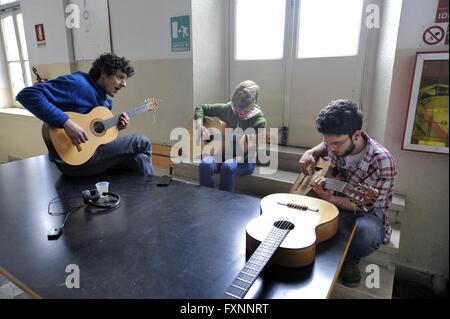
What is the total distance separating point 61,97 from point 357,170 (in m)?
1.70

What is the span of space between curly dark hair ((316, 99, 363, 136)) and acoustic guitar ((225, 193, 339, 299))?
344 millimetres

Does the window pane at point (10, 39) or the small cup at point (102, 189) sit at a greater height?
the window pane at point (10, 39)

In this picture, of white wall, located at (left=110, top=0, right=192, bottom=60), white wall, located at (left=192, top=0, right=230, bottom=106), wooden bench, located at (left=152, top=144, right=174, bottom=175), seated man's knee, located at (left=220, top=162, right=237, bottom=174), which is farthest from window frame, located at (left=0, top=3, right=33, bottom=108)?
seated man's knee, located at (left=220, top=162, right=237, bottom=174)

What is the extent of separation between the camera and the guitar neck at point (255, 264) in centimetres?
72

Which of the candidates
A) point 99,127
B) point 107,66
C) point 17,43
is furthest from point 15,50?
point 99,127

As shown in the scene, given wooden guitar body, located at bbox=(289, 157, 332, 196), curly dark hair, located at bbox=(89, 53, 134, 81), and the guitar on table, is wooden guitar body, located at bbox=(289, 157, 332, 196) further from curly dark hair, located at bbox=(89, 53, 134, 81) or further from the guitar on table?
curly dark hair, located at bbox=(89, 53, 134, 81)

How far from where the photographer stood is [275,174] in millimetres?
2186

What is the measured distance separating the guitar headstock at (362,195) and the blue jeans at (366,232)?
1.9 inches

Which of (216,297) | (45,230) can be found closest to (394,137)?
(216,297)

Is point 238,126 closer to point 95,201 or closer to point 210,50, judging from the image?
point 210,50

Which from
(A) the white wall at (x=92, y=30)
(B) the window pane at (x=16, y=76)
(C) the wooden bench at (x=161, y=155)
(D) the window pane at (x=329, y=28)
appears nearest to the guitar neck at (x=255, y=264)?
(D) the window pane at (x=329, y=28)

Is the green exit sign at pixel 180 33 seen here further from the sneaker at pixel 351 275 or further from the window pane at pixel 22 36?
the window pane at pixel 22 36

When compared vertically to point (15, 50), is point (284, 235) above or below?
below

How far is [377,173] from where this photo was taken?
1.28m
